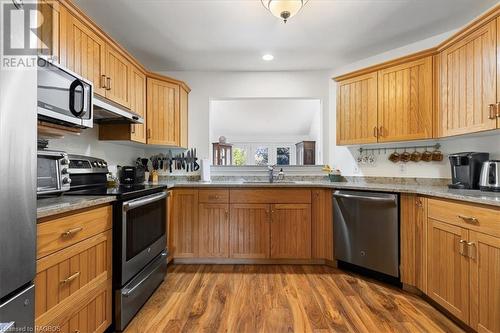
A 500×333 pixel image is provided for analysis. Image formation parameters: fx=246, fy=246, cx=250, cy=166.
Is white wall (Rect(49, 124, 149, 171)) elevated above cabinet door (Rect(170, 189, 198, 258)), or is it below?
above

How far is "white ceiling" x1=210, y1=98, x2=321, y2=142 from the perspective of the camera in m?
5.89

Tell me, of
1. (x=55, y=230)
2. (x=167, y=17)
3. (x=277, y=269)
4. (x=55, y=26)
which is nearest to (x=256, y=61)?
(x=167, y=17)

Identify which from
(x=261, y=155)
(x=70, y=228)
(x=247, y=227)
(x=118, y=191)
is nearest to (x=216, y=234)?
(x=247, y=227)

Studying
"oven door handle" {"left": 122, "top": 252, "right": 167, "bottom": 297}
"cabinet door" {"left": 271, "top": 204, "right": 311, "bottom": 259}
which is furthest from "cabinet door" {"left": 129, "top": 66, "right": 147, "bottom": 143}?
"cabinet door" {"left": 271, "top": 204, "right": 311, "bottom": 259}

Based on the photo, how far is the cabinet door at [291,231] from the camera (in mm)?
2740

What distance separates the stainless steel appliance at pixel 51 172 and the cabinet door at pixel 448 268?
2.62 metres

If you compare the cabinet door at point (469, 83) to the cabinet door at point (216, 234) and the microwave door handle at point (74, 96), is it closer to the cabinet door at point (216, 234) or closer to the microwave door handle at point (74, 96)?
the cabinet door at point (216, 234)

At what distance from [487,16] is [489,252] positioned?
1659 millimetres

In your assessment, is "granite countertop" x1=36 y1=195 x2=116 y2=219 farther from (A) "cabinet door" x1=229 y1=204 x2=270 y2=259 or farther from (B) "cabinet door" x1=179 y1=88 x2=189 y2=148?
(B) "cabinet door" x1=179 y1=88 x2=189 y2=148

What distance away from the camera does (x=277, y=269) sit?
8.75 ft

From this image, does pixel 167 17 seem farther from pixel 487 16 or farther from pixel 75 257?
pixel 487 16

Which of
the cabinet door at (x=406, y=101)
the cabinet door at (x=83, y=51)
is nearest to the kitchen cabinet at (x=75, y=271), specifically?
the cabinet door at (x=83, y=51)

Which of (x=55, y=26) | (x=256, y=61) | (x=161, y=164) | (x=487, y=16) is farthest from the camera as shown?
(x=161, y=164)

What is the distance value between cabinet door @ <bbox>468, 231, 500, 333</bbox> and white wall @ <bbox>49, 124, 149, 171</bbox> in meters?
3.07
